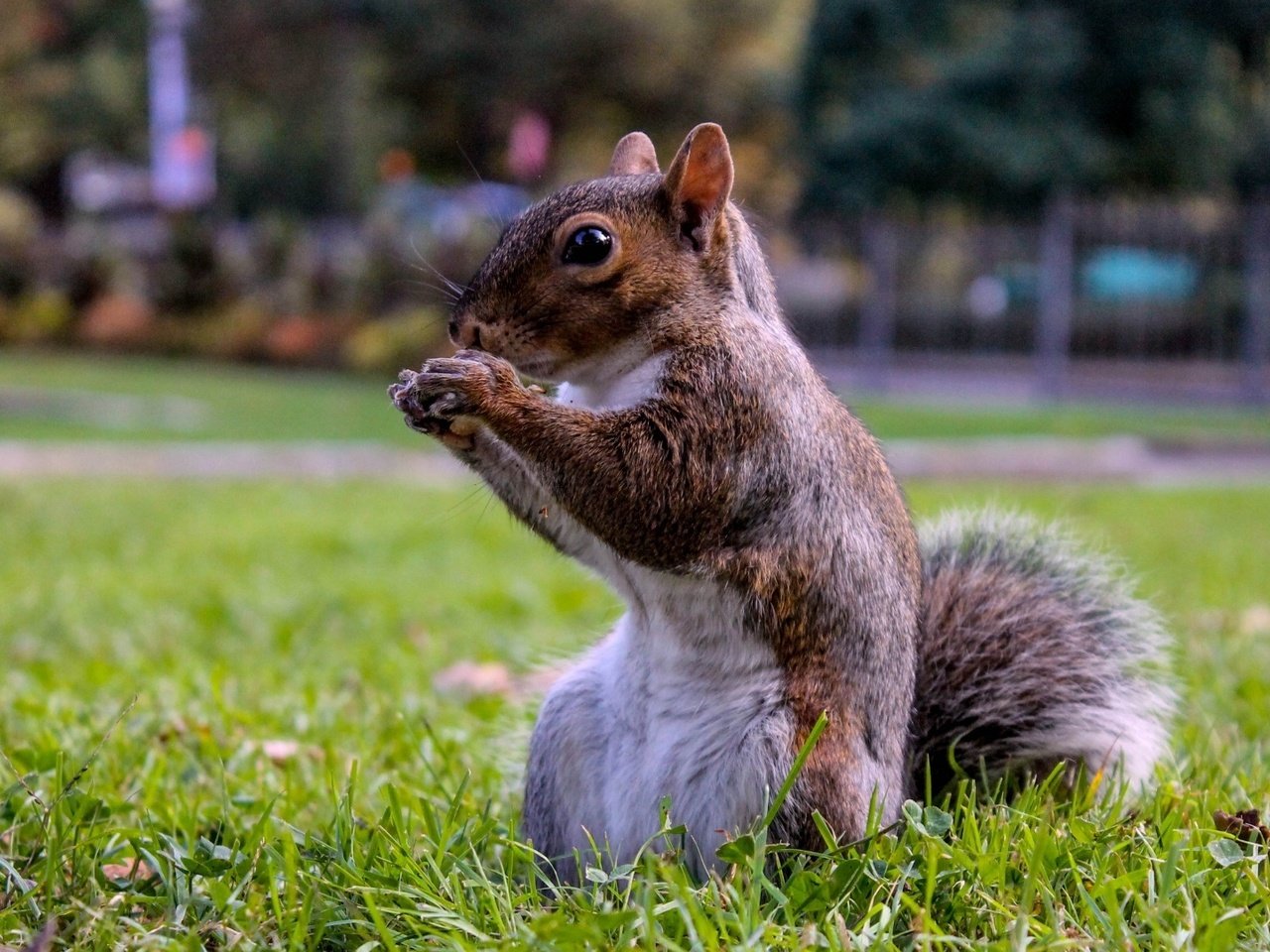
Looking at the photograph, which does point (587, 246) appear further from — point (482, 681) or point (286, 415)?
point (286, 415)

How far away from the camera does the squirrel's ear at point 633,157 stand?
6.70 feet

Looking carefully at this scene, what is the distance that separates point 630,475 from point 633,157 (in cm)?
66

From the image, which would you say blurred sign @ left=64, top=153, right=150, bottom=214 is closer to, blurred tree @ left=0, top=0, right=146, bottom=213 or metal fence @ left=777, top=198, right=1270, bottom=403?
blurred tree @ left=0, top=0, right=146, bottom=213

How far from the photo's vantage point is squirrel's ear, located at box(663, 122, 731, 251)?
174 cm

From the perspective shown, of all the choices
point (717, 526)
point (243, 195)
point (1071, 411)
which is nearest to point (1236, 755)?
point (717, 526)

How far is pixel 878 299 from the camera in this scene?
1444cm

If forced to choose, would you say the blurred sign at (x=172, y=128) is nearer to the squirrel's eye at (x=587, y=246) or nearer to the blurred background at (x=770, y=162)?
the blurred background at (x=770, y=162)

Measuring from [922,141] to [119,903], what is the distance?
766 inches

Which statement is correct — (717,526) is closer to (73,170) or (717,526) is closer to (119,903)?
(119,903)

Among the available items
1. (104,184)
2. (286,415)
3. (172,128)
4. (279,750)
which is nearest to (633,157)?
(279,750)

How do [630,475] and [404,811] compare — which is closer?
[630,475]

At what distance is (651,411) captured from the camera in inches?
64.5

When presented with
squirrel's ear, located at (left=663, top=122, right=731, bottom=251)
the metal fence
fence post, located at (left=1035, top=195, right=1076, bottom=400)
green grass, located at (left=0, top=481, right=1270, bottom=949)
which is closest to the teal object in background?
the metal fence

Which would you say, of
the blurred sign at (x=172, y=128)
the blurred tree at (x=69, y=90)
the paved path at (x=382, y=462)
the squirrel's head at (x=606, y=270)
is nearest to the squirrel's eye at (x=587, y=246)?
the squirrel's head at (x=606, y=270)
